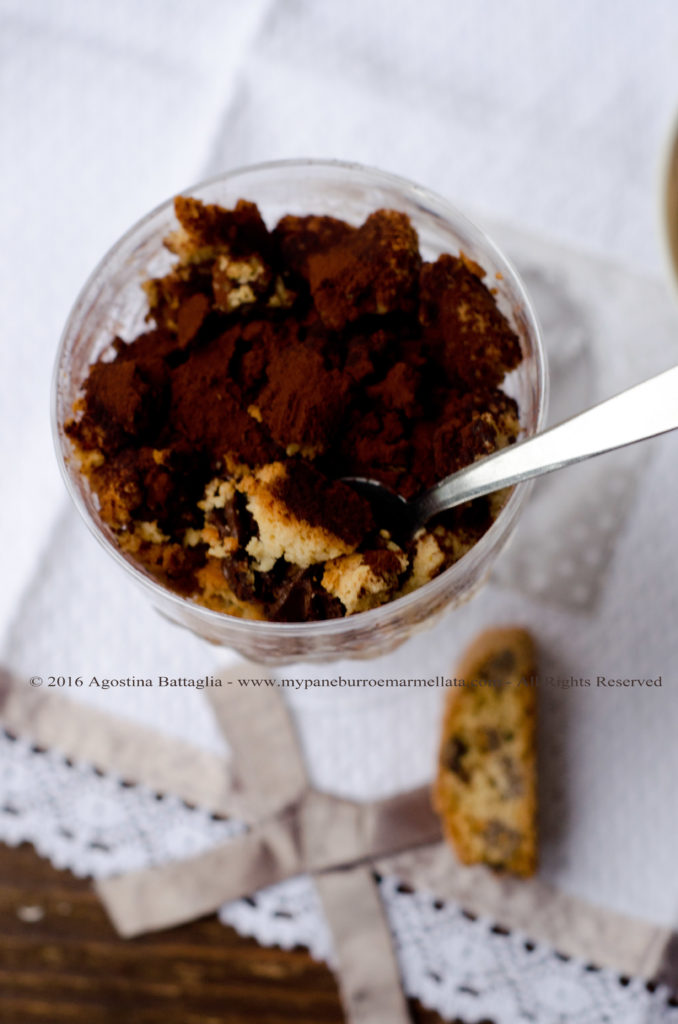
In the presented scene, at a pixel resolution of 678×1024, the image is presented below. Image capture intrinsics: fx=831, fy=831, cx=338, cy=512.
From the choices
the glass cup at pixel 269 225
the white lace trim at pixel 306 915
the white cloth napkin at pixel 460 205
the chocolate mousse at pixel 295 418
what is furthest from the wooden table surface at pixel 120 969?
the chocolate mousse at pixel 295 418

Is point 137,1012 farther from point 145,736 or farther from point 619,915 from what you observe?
point 619,915

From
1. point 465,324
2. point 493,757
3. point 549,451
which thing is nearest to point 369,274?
point 465,324

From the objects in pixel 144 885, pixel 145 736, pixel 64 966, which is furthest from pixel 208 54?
pixel 64 966

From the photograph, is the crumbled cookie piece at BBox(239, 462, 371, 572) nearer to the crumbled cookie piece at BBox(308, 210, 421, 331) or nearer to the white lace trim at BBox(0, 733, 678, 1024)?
the crumbled cookie piece at BBox(308, 210, 421, 331)

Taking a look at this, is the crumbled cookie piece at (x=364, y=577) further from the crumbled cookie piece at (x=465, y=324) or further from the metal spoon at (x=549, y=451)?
the crumbled cookie piece at (x=465, y=324)

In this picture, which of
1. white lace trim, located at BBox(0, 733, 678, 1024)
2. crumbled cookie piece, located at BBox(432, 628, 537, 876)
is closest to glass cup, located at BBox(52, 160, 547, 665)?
crumbled cookie piece, located at BBox(432, 628, 537, 876)

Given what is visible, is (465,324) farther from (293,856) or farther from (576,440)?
(293,856)
